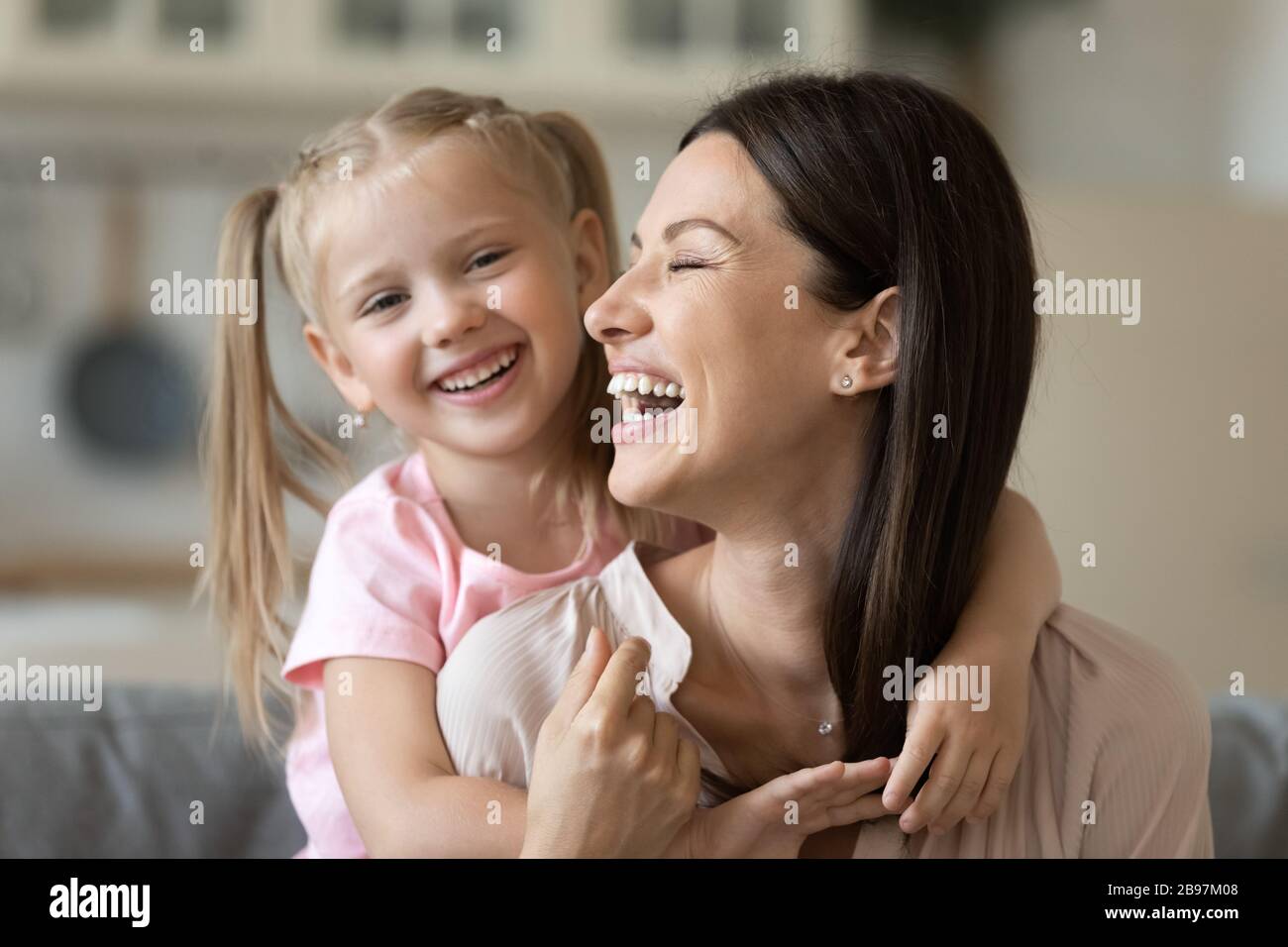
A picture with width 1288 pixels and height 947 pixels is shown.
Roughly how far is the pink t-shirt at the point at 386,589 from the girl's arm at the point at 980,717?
14.5 inches

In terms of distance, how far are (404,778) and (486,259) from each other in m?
0.46

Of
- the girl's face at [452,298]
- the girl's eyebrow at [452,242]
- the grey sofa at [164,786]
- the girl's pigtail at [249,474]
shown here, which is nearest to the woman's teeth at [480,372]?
the girl's face at [452,298]

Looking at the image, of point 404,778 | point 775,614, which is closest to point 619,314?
point 775,614

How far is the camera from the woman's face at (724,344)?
103 centimetres

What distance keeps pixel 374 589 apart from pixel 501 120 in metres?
0.45

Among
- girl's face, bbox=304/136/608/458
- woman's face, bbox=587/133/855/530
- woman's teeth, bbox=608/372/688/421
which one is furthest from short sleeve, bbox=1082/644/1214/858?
girl's face, bbox=304/136/608/458

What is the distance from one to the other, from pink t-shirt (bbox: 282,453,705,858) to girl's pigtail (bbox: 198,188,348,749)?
0.09 metres

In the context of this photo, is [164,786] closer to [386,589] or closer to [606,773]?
[386,589]

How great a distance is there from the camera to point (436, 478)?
1276mm

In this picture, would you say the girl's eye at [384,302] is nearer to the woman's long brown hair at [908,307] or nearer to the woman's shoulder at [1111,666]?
the woman's long brown hair at [908,307]

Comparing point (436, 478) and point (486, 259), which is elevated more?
point (486, 259)
